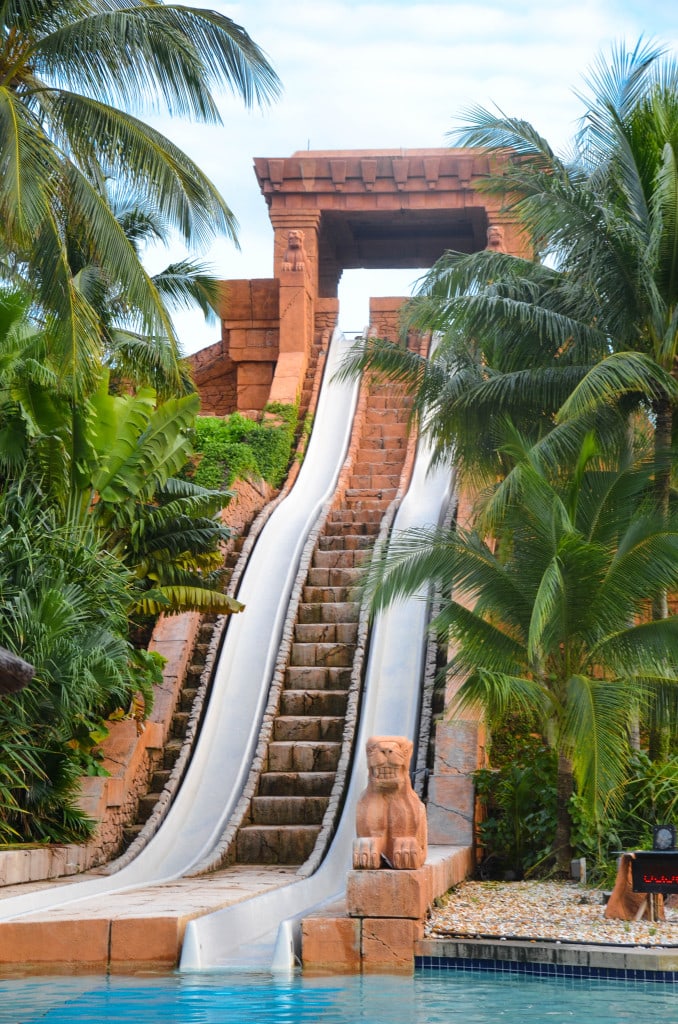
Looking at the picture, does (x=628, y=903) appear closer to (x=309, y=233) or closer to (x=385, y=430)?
(x=385, y=430)

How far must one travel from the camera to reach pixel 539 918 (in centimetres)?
912

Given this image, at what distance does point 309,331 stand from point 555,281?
12.1 meters

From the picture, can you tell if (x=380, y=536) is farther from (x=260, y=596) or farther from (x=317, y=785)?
(x=317, y=785)

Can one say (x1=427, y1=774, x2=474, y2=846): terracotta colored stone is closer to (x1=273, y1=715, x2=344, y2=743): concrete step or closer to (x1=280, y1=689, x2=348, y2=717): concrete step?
(x1=273, y1=715, x2=344, y2=743): concrete step

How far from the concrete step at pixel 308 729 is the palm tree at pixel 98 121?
424 cm

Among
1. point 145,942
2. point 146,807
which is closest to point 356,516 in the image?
point 146,807

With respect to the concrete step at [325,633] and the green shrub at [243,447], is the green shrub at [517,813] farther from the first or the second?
the green shrub at [243,447]

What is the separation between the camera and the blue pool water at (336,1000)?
662 centimetres

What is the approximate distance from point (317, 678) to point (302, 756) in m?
1.29

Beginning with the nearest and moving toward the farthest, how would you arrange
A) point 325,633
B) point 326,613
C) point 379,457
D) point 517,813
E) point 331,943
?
point 331,943 < point 517,813 < point 325,633 < point 326,613 < point 379,457

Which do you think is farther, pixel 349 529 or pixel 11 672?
pixel 349 529

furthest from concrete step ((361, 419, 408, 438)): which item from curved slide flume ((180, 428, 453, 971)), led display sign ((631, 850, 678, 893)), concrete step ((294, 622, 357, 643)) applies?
led display sign ((631, 850, 678, 893))

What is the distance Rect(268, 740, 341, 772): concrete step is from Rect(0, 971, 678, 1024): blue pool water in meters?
5.08

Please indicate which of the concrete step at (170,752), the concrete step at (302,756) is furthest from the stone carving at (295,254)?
the concrete step at (302,756)
